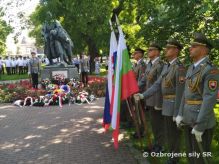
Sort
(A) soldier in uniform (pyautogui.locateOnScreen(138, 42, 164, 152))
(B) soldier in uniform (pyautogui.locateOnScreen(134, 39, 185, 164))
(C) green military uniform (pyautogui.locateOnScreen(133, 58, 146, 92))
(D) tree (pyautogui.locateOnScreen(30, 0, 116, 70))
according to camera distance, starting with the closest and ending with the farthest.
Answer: (B) soldier in uniform (pyautogui.locateOnScreen(134, 39, 185, 164)), (A) soldier in uniform (pyautogui.locateOnScreen(138, 42, 164, 152)), (C) green military uniform (pyautogui.locateOnScreen(133, 58, 146, 92)), (D) tree (pyautogui.locateOnScreen(30, 0, 116, 70))

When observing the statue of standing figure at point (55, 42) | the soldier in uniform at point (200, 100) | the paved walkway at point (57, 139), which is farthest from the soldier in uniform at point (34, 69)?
the soldier in uniform at point (200, 100)

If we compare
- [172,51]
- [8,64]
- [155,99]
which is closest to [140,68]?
[155,99]

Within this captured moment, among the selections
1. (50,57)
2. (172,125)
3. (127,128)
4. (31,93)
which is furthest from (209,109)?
(50,57)

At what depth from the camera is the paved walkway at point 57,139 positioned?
740 cm

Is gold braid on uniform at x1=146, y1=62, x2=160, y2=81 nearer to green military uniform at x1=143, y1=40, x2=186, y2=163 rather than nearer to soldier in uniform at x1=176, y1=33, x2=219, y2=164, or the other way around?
green military uniform at x1=143, y1=40, x2=186, y2=163

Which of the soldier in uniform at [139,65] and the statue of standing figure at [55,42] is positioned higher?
the statue of standing figure at [55,42]

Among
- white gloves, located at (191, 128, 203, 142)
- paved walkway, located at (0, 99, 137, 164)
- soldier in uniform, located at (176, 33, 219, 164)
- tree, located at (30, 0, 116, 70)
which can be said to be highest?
tree, located at (30, 0, 116, 70)

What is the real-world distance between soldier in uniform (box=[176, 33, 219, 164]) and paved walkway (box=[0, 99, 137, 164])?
6.89 ft

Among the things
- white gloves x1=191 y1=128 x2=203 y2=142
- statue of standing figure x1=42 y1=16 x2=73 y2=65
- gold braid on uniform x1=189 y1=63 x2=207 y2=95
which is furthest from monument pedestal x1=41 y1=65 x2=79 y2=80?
white gloves x1=191 y1=128 x2=203 y2=142

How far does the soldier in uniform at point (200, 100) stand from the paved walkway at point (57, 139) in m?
2.10

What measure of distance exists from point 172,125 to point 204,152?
148 centimetres

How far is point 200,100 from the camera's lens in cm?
505

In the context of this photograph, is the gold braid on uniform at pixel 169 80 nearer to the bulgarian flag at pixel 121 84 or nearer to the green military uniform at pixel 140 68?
the bulgarian flag at pixel 121 84

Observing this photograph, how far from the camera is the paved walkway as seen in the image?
7.40 meters
